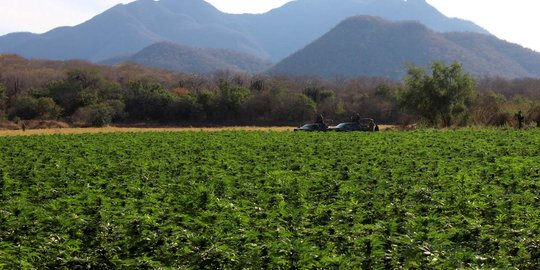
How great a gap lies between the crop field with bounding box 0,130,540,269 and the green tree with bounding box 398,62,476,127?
1316 inches

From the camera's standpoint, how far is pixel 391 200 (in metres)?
12.1

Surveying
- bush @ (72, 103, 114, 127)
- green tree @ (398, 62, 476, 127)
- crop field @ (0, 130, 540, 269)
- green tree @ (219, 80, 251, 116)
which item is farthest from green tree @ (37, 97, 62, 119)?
crop field @ (0, 130, 540, 269)

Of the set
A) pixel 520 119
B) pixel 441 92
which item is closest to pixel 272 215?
pixel 520 119

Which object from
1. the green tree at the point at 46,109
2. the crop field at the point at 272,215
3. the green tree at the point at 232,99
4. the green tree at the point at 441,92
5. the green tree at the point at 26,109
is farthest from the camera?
the green tree at the point at 232,99

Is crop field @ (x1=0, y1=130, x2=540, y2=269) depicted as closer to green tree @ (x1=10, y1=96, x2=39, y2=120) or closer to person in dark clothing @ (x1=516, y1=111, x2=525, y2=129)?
person in dark clothing @ (x1=516, y1=111, x2=525, y2=129)

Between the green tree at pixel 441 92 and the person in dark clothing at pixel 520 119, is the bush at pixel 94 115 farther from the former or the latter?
the person in dark clothing at pixel 520 119

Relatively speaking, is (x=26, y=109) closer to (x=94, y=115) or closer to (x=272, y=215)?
(x=94, y=115)

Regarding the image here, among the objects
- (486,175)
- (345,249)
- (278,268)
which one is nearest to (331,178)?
(486,175)

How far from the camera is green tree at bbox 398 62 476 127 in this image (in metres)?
52.2

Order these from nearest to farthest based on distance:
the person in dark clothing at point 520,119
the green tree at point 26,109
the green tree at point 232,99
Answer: the person in dark clothing at point 520,119 → the green tree at point 26,109 → the green tree at point 232,99

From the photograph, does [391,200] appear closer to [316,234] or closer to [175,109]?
[316,234]

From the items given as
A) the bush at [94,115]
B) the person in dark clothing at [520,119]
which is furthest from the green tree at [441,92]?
the bush at [94,115]

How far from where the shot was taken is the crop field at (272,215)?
7.37 m

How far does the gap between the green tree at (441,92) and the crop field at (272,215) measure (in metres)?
33.4
